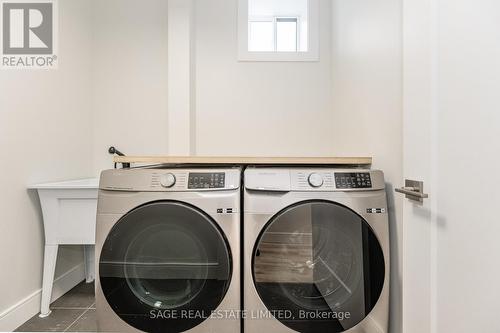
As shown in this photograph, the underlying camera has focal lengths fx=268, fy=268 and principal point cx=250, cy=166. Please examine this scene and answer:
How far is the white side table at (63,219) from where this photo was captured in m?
1.67

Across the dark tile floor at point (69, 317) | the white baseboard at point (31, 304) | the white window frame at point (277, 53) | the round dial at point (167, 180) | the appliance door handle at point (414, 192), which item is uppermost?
the white window frame at point (277, 53)

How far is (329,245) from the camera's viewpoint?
120 centimetres

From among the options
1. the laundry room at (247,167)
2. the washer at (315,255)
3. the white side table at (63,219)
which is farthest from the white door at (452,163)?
the white side table at (63,219)

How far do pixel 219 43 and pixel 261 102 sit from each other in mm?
674

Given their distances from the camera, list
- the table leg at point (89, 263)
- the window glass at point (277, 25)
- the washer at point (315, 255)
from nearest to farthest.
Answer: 1. the washer at point (315, 255)
2. the table leg at point (89, 263)
3. the window glass at point (277, 25)

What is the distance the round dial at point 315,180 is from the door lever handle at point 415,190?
1.17 ft

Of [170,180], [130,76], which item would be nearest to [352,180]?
[170,180]

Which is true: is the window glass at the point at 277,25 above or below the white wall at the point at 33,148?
above

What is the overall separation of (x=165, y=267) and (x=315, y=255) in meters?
0.68

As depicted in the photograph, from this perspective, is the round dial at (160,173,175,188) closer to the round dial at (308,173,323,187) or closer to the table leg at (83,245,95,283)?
the round dial at (308,173,323,187)

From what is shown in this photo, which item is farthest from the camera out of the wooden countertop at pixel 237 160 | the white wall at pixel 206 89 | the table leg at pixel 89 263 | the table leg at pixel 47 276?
the white wall at pixel 206 89

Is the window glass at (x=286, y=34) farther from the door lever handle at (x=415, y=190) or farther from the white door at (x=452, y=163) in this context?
the door lever handle at (x=415, y=190)

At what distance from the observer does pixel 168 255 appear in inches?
47.4

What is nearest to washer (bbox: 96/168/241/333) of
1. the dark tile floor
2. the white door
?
the dark tile floor
